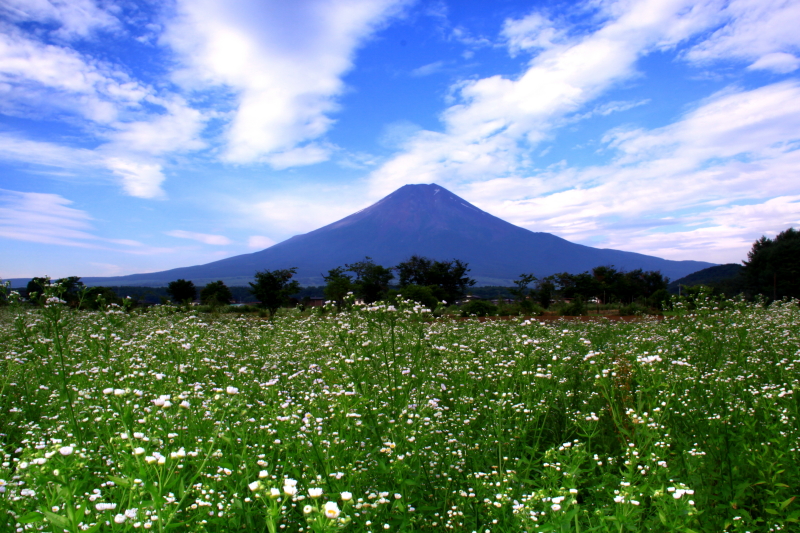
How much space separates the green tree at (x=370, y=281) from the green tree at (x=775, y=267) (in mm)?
32414

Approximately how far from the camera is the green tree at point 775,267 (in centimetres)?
A: 3594

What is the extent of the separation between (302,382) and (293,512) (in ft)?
8.33

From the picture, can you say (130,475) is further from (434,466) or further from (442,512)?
(434,466)

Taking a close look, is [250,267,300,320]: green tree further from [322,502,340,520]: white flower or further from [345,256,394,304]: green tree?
[322,502,340,520]: white flower

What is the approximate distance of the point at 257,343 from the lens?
9.34 m

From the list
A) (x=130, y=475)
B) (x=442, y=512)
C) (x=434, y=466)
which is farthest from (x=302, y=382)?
(x=130, y=475)

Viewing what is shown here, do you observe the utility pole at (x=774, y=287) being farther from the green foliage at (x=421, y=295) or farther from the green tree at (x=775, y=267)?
the green foliage at (x=421, y=295)

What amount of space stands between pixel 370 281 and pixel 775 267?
39.0 m

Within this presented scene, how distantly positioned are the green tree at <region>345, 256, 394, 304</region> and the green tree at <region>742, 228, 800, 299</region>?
32.4 meters

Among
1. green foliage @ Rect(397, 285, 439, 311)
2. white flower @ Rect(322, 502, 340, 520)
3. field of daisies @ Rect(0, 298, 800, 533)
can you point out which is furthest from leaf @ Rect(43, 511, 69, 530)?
green foliage @ Rect(397, 285, 439, 311)

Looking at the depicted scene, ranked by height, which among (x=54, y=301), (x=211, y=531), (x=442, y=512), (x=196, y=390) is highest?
(x=54, y=301)

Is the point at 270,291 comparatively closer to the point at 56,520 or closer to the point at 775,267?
the point at 56,520

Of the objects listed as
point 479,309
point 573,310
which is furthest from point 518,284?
point 479,309

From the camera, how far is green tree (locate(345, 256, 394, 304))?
3400 centimetres
